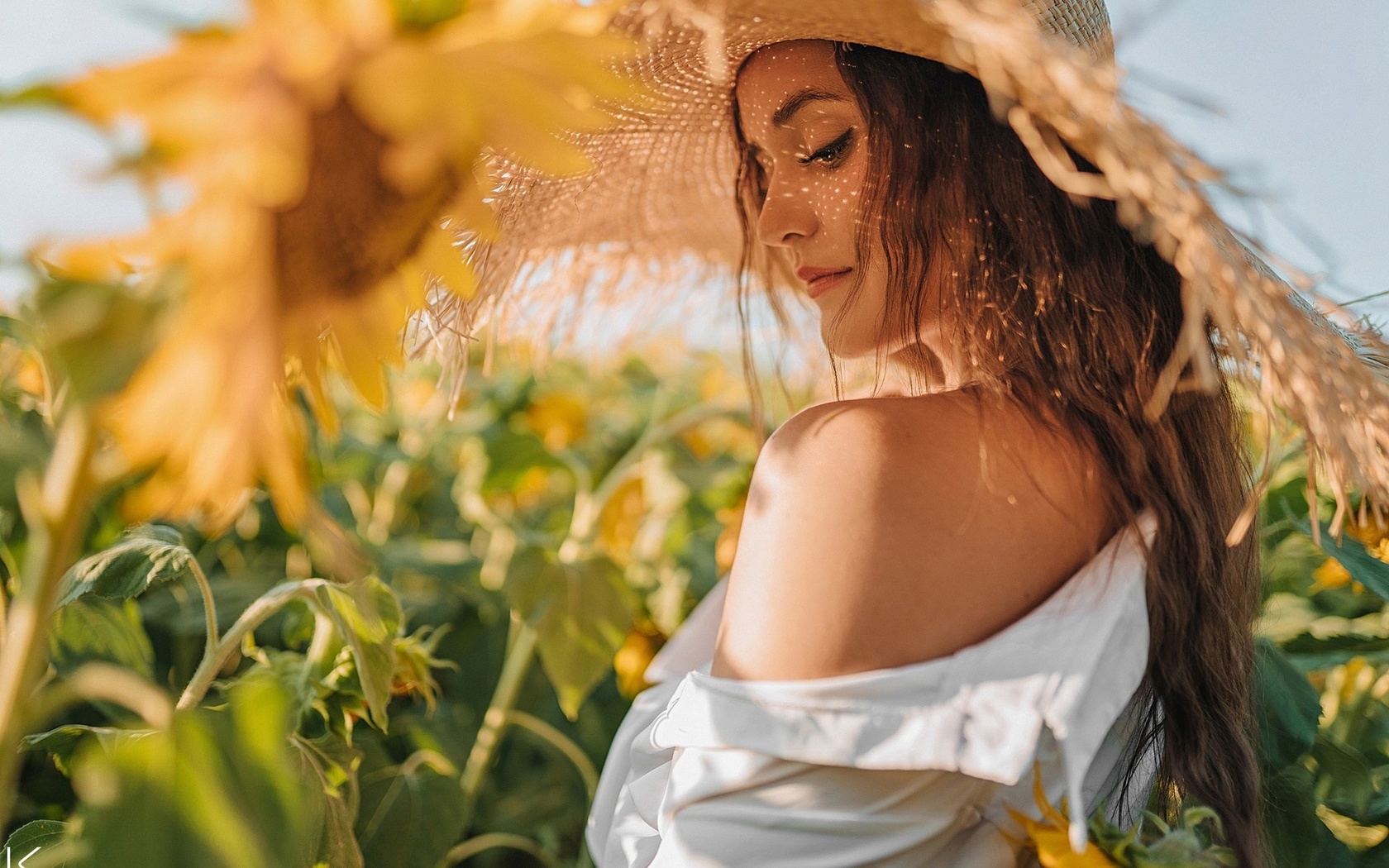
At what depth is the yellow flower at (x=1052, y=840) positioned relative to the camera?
656 mm

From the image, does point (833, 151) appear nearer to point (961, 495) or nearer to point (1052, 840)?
point (961, 495)

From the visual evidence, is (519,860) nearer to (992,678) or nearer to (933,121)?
(992,678)

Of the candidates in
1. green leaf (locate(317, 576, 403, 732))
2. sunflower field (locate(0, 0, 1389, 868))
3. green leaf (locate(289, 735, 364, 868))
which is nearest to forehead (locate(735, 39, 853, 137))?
sunflower field (locate(0, 0, 1389, 868))

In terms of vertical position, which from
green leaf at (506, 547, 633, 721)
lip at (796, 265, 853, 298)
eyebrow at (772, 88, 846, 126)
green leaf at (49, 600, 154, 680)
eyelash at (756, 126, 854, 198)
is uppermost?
eyebrow at (772, 88, 846, 126)

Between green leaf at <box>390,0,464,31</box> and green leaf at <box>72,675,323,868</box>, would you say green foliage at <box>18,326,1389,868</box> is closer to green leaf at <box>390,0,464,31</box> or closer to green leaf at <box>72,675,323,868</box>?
green leaf at <box>72,675,323,868</box>

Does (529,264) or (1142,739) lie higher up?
(529,264)

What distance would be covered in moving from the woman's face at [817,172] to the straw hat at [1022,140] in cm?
4

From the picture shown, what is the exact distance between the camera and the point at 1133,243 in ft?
2.82

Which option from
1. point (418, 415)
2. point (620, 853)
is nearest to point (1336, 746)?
point (620, 853)

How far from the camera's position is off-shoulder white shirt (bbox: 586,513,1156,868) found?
2.27 ft

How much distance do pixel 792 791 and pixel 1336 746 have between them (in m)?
0.67

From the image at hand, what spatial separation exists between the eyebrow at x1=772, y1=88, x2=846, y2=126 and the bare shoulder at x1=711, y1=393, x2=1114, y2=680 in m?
0.27

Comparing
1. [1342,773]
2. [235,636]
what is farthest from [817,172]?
[1342,773]

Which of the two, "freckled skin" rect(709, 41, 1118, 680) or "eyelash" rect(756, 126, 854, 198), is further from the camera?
"eyelash" rect(756, 126, 854, 198)
